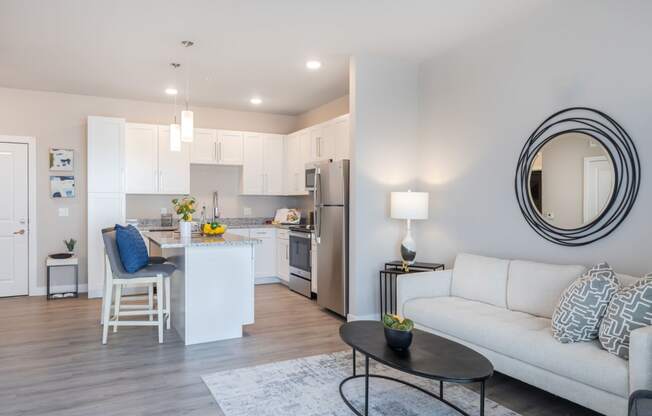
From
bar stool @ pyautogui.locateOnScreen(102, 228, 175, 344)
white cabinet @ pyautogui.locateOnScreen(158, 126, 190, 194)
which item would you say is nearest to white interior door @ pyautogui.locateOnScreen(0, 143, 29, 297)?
white cabinet @ pyautogui.locateOnScreen(158, 126, 190, 194)

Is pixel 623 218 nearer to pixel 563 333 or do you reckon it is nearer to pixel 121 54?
pixel 563 333

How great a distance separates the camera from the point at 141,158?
6.22 metres

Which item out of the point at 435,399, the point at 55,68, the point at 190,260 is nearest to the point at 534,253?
the point at 435,399

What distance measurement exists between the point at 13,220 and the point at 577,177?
6.59 metres

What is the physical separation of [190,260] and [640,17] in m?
3.77

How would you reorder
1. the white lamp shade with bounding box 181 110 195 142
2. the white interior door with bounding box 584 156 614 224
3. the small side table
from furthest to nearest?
the small side table, the white lamp shade with bounding box 181 110 195 142, the white interior door with bounding box 584 156 614 224

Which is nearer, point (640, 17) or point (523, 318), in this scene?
point (640, 17)

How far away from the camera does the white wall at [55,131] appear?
5879 millimetres

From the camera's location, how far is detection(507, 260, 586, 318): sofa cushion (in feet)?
9.99

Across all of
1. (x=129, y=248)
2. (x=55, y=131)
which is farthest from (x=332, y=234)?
(x=55, y=131)

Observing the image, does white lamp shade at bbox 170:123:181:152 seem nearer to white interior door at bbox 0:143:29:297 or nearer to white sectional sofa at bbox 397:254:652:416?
white sectional sofa at bbox 397:254:652:416

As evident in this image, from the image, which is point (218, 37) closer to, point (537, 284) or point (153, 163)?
point (153, 163)

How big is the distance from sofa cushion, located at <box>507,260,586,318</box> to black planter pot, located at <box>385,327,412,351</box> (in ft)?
4.10

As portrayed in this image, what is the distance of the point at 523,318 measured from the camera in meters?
3.06
